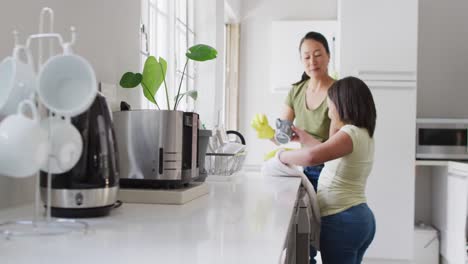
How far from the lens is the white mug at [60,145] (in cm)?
88

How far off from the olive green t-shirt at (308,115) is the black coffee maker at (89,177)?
152cm

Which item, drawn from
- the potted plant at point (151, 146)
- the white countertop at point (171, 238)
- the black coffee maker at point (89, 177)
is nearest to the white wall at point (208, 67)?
the potted plant at point (151, 146)

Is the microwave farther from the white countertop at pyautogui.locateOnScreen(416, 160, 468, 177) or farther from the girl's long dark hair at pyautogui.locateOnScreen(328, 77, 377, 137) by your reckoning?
the girl's long dark hair at pyautogui.locateOnScreen(328, 77, 377, 137)

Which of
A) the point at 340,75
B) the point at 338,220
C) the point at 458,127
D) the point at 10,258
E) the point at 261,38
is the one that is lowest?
the point at 338,220

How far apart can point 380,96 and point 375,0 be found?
64 cm

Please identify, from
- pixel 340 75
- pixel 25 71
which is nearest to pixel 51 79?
pixel 25 71

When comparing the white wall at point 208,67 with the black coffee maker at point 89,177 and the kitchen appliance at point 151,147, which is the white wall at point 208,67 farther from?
the black coffee maker at point 89,177

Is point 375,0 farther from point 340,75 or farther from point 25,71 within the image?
point 25,71

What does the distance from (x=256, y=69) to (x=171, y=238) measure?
372 cm

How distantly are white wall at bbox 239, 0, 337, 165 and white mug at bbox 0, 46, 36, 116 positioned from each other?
365 centimetres

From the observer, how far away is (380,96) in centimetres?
354

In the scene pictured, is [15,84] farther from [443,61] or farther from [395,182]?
[443,61]

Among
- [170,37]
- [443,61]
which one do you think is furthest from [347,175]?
[443,61]

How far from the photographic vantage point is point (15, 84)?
2.77ft
